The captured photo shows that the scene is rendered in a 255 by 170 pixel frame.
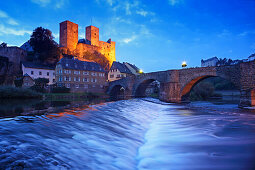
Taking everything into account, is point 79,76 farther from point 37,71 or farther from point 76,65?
point 37,71

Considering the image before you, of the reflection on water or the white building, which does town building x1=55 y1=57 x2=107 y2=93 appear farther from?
the reflection on water

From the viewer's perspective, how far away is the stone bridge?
13.7 m

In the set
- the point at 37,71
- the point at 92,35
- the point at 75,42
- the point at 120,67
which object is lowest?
the point at 37,71

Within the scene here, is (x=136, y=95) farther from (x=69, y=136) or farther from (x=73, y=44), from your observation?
(x=73, y=44)

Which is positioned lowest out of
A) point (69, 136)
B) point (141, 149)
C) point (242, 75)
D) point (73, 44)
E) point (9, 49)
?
point (141, 149)

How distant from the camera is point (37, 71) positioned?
39.7 m

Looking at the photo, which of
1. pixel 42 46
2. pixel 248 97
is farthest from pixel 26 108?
pixel 42 46

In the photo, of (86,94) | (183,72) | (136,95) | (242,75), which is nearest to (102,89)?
(86,94)

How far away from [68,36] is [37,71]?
26.5 metres

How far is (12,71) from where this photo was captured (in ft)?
137

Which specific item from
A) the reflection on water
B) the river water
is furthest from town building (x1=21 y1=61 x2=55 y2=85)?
the river water

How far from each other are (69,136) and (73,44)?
6456 cm

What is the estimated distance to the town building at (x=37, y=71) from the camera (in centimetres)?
3822

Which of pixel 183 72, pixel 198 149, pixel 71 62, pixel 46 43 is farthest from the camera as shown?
pixel 46 43
